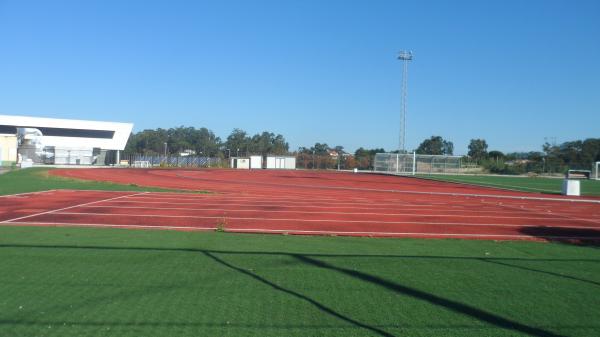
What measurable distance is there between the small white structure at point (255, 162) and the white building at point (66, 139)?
2144cm

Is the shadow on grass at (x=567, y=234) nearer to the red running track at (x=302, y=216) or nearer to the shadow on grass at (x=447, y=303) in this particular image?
the red running track at (x=302, y=216)

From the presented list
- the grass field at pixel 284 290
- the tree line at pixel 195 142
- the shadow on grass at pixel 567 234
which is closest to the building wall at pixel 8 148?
the grass field at pixel 284 290

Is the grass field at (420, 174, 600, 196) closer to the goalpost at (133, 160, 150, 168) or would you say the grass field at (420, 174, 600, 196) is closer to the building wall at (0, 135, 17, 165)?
the goalpost at (133, 160, 150, 168)

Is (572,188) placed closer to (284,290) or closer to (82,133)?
(284,290)

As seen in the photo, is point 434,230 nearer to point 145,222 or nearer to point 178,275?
point 145,222

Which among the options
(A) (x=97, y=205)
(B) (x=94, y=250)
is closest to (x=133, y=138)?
(A) (x=97, y=205)

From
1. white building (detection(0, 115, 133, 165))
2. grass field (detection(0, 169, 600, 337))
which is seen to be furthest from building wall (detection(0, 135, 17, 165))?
grass field (detection(0, 169, 600, 337))

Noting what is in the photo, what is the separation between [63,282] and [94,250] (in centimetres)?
231

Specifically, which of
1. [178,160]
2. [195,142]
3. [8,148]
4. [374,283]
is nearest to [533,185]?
[374,283]

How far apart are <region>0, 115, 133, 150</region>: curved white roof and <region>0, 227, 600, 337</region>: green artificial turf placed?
74.3m

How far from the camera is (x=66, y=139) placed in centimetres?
7962

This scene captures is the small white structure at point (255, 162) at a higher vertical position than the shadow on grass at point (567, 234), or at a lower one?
higher

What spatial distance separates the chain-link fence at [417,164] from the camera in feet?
212

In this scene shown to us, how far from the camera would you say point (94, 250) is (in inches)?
350
